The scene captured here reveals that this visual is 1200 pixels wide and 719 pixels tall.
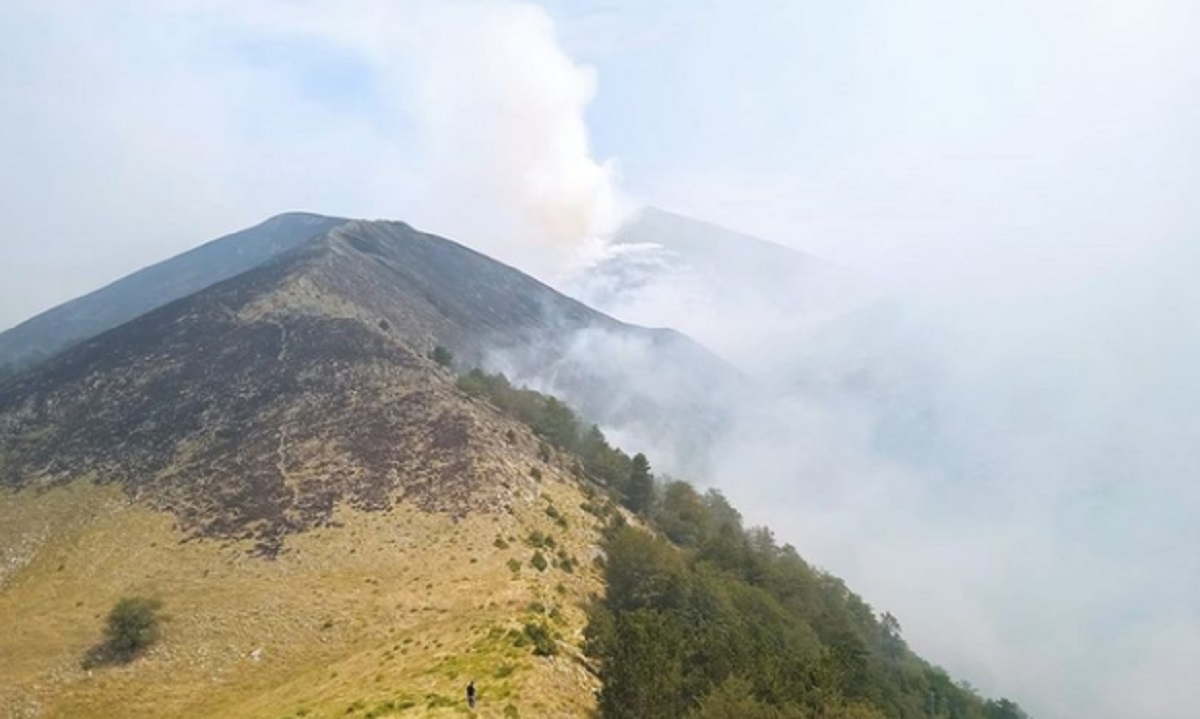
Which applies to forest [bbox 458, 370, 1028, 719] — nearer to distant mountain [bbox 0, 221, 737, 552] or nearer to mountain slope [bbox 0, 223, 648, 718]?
mountain slope [bbox 0, 223, 648, 718]

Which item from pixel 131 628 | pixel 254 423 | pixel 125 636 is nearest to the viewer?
pixel 125 636

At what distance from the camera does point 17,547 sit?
7050 centimetres

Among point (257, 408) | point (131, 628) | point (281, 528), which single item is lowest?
point (131, 628)

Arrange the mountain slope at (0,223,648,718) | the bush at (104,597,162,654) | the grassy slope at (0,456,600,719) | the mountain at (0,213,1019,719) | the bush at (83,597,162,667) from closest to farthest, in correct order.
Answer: the grassy slope at (0,456,600,719) < the mountain at (0,213,1019,719) < the mountain slope at (0,223,648,718) < the bush at (83,597,162,667) < the bush at (104,597,162,654)

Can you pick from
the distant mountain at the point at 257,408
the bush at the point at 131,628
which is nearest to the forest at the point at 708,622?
the distant mountain at the point at 257,408

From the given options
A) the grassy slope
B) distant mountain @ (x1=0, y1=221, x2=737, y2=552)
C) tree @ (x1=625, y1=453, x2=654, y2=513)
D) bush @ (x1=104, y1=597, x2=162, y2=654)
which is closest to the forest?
tree @ (x1=625, y1=453, x2=654, y2=513)

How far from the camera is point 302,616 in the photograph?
53.4 m

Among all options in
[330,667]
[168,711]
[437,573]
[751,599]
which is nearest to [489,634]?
[330,667]

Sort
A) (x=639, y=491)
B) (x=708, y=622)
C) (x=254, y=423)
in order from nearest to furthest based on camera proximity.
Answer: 1. (x=708, y=622)
2. (x=254, y=423)
3. (x=639, y=491)

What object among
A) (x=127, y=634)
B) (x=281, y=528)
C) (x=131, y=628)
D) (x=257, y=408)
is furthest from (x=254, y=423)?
(x=127, y=634)

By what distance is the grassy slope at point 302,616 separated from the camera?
41.9 meters

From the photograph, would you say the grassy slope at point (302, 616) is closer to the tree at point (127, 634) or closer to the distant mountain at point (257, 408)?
the tree at point (127, 634)

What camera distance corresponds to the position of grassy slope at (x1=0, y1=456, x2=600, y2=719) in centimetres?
4194

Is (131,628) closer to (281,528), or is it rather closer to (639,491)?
(281,528)
